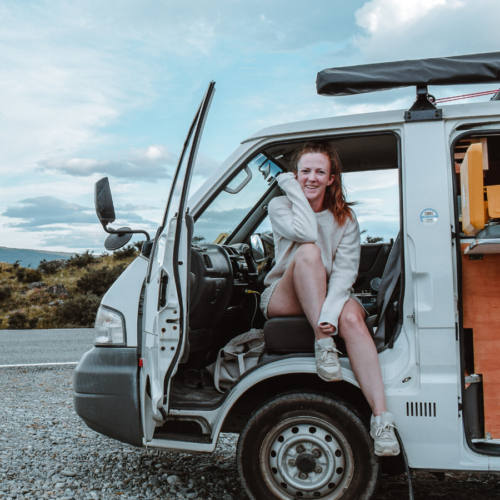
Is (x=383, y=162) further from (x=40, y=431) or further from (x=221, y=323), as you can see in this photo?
(x=40, y=431)

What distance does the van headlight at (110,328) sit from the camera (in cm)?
314

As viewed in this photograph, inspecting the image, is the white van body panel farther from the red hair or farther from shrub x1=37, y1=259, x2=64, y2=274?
shrub x1=37, y1=259, x2=64, y2=274

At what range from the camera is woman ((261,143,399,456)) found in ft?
9.02

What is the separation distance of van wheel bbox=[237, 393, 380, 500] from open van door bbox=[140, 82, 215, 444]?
0.51 metres

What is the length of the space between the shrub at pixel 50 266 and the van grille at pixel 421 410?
26.6m

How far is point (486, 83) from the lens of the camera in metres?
2.93

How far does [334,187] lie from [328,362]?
1051mm

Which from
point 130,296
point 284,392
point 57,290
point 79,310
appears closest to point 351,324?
point 284,392

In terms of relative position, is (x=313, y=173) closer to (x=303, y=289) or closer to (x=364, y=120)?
(x=364, y=120)

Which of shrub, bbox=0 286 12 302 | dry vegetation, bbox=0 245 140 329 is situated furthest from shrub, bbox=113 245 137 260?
shrub, bbox=0 286 12 302

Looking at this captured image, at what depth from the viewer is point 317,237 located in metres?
3.05

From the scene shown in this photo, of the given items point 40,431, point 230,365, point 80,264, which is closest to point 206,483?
point 230,365

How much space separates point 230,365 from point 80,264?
26445mm

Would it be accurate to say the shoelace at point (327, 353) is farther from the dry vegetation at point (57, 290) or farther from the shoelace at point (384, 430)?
the dry vegetation at point (57, 290)
